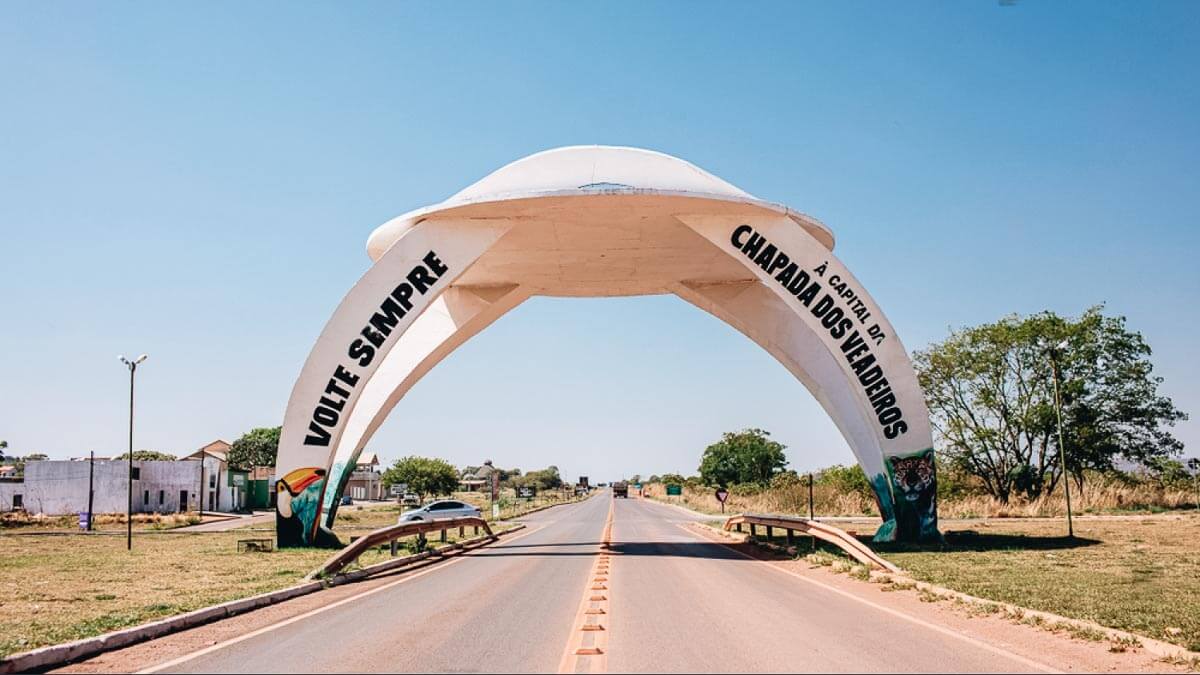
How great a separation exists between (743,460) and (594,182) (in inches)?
3555

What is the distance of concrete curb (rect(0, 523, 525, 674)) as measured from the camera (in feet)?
28.2

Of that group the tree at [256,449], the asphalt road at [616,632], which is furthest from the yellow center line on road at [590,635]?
the tree at [256,449]

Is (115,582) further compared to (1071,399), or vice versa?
(1071,399)

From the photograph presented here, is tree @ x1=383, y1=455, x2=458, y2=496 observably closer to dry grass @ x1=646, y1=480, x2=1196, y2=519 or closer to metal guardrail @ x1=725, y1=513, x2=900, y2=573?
dry grass @ x1=646, y1=480, x2=1196, y2=519

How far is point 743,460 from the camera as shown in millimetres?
112062

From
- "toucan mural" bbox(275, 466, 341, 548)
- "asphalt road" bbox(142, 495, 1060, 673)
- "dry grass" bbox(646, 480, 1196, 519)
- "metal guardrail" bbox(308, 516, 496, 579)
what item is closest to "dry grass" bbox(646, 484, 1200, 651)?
"dry grass" bbox(646, 480, 1196, 519)

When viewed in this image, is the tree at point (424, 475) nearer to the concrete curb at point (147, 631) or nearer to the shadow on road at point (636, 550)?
the shadow on road at point (636, 550)

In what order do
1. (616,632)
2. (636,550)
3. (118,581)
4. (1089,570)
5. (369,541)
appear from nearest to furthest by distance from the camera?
(616,632)
(1089,570)
(118,581)
(369,541)
(636,550)

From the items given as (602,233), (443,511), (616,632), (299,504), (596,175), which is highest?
(596,175)

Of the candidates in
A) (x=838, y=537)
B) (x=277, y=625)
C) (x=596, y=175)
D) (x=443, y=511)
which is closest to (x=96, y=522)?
(x=443, y=511)

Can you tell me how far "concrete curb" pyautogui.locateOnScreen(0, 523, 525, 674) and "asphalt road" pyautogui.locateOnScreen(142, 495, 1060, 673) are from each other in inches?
44.8

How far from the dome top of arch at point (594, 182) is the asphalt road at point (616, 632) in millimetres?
11556

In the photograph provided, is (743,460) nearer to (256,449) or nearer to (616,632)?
(256,449)

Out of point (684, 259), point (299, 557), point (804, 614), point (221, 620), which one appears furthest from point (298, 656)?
point (684, 259)
